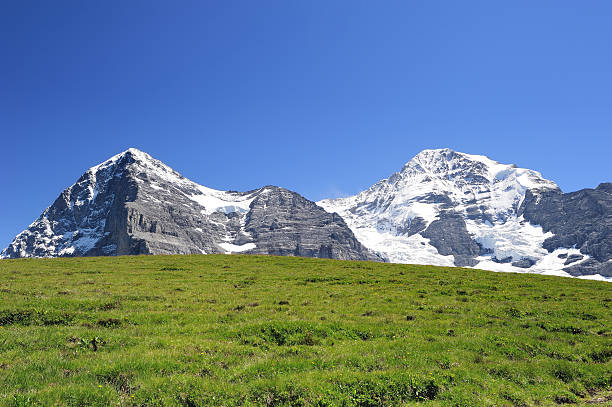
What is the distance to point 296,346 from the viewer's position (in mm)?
15320

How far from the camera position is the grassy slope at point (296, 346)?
11.0 meters

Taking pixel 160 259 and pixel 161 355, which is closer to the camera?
pixel 161 355

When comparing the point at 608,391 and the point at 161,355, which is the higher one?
the point at 161,355

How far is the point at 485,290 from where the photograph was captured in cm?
3167

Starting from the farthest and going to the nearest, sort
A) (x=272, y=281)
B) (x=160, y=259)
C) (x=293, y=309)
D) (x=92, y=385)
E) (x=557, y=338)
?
(x=160, y=259) → (x=272, y=281) → (x=293, y=309) → (x=557, y=338) → (x=92, y=385)

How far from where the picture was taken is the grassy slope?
36.1 feet

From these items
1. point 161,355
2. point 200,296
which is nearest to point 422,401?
point 161,355

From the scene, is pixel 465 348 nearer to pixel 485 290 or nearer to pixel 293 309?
pixel 293 309

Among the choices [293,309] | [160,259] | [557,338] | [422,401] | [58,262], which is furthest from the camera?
[160,259]

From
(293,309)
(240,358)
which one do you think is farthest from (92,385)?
(293,309)

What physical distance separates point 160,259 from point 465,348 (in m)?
46.7

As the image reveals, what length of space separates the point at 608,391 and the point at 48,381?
2047 centimetres

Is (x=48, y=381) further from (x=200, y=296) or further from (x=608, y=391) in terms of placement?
(x=608, y=391)

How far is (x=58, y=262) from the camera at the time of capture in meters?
47.9
